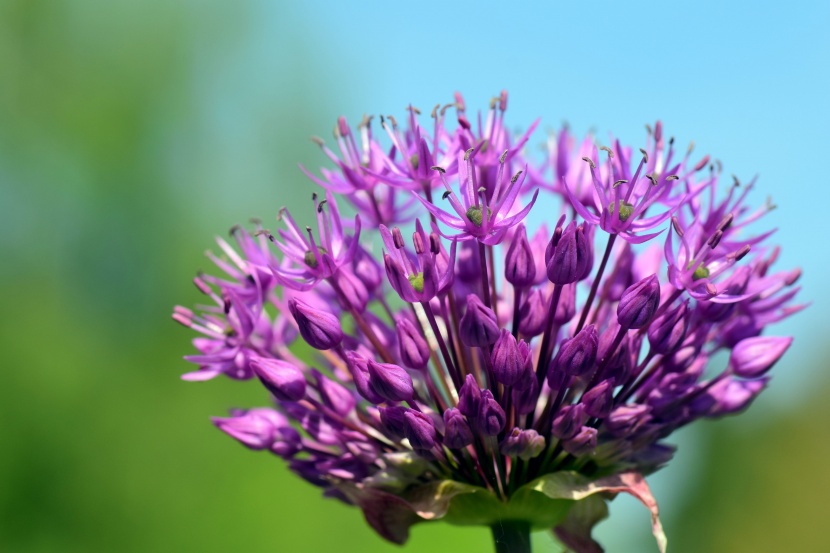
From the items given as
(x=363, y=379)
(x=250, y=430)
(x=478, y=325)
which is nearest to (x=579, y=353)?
(x=478, y=325)

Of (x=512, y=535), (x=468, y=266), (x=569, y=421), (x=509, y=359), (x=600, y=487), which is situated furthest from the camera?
(x=468, y=266)

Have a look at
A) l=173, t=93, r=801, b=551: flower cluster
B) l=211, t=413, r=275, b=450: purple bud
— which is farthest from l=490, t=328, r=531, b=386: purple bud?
l=211, t=413, r=275, b=450: purple bud

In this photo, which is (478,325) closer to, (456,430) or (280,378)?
(456,430)

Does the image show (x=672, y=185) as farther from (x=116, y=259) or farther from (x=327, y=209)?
(x=116, y=259)

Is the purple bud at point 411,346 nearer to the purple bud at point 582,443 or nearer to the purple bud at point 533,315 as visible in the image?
the purple bud at point 533,315

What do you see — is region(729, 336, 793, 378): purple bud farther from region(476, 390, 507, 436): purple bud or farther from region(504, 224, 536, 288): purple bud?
region(476, 390, 507, 436): purple bud

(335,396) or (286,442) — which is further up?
(335,396)
